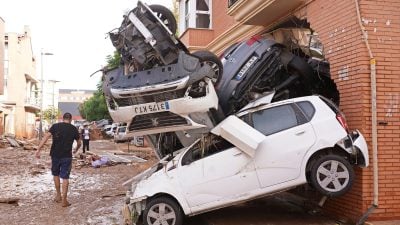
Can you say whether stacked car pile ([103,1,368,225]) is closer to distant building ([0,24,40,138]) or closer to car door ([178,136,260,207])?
car door ([178,136,260,207])

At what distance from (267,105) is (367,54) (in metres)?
1.68

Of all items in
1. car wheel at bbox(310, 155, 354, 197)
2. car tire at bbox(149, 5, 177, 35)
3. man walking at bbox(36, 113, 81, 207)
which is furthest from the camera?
man walking at bbox(36, 113, 81, 207)

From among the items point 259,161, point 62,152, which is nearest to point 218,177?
point 259,161

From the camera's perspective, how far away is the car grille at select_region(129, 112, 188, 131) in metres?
7.13

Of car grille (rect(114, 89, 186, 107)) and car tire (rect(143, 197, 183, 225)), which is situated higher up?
car grille (rect(114, 89, 186, 107))

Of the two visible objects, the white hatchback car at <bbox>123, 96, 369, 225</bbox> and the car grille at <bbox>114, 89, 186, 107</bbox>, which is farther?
the car grille at <bbox>114, 89, 186, 107</bbox>

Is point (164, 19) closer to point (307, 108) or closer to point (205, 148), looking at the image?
point (205, 148)

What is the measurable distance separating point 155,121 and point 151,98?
375mm

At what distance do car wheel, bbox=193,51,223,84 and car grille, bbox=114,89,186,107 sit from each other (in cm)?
55

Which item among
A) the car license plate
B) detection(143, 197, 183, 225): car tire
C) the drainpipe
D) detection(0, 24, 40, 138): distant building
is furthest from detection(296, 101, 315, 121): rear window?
detection(0, 24, 40, 138): distant building

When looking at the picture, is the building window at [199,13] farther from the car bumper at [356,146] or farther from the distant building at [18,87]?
the distant building at [18,87]

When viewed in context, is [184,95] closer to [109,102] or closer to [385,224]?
[109,102]

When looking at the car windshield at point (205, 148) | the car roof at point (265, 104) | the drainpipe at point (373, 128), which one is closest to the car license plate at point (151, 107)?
the car windshield at point (205, 148)

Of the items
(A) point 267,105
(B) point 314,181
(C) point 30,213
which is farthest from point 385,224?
(C) point 30,213
